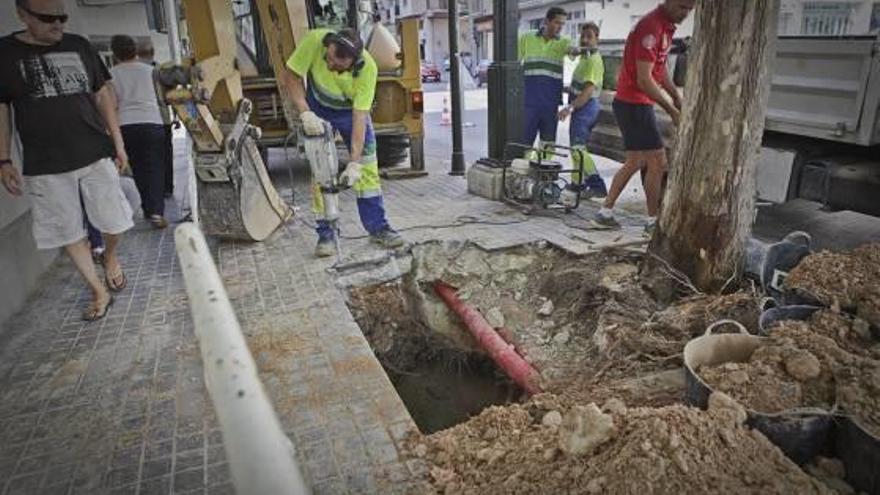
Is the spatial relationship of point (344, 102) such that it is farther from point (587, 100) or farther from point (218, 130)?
point (587, 100)

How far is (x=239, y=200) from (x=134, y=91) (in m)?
1.66

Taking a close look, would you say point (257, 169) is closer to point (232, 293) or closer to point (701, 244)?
point (232, 293)

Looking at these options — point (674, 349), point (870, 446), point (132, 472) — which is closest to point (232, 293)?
point (132, 472)

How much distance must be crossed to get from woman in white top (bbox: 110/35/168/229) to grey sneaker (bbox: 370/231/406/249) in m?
2.25

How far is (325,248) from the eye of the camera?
4.47 m

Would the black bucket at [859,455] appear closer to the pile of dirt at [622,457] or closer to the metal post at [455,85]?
the pile of dirt at [622,457]

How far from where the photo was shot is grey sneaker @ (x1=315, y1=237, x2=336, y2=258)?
445 centimetres

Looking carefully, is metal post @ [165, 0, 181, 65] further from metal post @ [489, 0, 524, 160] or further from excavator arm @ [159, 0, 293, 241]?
metal post @ [489, 0, 524, 160]

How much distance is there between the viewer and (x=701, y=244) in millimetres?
3457

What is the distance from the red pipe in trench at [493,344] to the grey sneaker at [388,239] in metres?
0.44

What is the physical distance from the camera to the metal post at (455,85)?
6711 millimetres

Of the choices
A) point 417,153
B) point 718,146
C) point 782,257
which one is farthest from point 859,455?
point 417,153

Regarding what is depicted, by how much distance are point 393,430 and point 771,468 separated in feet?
4.53

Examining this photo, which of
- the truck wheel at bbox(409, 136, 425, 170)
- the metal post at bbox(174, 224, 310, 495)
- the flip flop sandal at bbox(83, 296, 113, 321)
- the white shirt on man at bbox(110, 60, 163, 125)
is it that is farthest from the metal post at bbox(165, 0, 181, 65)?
the metal post at bbox(174, 224, 310, 495)
